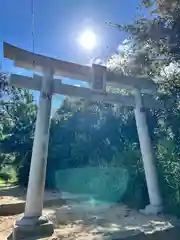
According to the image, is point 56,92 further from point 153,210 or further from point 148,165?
point 153,210

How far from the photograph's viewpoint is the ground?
16.4 ft

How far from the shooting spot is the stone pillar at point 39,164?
563 centimetres

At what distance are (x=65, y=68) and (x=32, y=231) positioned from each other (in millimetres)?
3431

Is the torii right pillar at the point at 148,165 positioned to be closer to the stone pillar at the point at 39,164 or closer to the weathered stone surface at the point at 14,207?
the stone pillar at the point at 39,164

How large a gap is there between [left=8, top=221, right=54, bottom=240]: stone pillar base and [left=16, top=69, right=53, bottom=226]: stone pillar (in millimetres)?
72

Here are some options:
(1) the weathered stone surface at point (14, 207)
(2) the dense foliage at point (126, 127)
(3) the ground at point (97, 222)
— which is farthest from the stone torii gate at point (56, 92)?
(1) the weathered stone surface at point (14, 207)

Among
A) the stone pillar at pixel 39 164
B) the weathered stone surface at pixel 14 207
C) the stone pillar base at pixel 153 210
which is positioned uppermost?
the stone pillar at pixel 39 164

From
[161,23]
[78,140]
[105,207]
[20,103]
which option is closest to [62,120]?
[78,140]

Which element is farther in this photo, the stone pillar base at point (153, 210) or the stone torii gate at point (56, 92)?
the stone pillar base at point (153, 210)

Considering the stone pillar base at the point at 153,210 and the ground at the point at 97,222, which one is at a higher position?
the stone pillar base at the point at 153,210

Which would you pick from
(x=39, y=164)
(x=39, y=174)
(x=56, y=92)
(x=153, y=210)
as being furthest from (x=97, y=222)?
(x=56, y=92)

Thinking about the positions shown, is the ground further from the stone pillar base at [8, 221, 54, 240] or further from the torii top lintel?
the torii top lintel

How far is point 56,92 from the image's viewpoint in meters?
6.52

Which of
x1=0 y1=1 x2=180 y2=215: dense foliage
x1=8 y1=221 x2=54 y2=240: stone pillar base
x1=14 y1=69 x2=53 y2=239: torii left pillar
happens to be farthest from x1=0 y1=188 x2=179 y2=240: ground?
x1=0 y1=1 x2=180 y2=215: dense foliage
